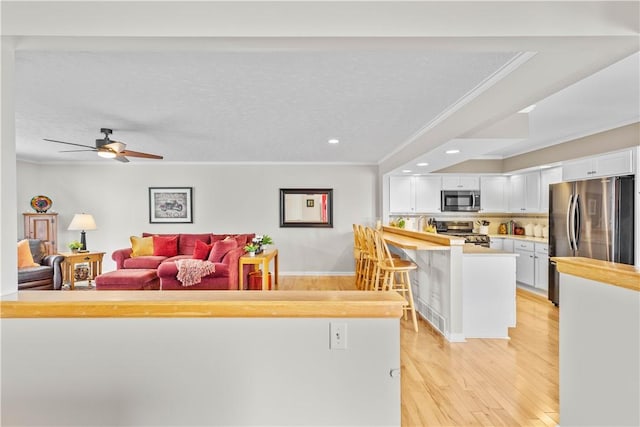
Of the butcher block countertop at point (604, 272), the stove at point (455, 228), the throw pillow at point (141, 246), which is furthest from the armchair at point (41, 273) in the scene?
the stove at point (455, 228)

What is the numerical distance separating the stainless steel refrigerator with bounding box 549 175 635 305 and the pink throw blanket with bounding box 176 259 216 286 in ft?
15.4

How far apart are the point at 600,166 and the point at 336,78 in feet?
11.4

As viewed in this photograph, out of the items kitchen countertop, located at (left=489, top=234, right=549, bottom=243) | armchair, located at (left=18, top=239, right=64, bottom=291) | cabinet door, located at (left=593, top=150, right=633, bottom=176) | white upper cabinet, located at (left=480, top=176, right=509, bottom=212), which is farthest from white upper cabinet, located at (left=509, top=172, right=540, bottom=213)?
armchair, located at (left=18, top=239, right=64, bottom=291)

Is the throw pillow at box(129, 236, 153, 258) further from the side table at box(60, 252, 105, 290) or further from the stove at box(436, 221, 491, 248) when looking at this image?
the stove at box(436, 221, 491, 248)

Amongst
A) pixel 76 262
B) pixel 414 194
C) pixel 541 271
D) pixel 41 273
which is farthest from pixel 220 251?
pixel 541 271

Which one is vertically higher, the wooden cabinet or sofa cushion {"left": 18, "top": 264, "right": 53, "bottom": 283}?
the wooden cabinet

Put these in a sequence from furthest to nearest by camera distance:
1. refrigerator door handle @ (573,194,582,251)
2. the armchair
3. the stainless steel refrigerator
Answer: the armchair < refrigerator door handle @ (573,194,582,251) < the stainless steel refrigerator

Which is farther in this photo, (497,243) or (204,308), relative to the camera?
(497,243)

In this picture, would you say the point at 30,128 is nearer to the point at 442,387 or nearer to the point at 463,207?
the point at 442,387

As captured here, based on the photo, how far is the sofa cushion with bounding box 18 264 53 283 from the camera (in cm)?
432

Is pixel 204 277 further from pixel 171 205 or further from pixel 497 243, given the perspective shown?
pixel 497 243

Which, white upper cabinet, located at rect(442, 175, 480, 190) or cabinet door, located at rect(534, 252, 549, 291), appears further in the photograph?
white upper cabinet, located at rect(442, 175, 480, 190)

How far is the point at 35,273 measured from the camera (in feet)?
14.6

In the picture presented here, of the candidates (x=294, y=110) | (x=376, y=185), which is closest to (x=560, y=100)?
(x=294, y=110)
